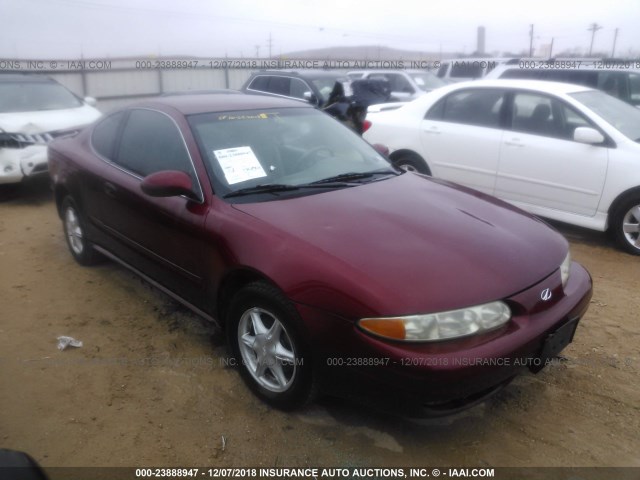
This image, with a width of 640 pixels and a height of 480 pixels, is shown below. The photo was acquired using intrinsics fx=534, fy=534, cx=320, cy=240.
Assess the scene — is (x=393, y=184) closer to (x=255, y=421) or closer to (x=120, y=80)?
(x=255, y=421)

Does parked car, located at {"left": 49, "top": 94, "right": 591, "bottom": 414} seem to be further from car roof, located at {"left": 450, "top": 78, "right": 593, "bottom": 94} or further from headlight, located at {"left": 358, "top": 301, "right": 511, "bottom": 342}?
car roof, located at {"left": 450, "top": 78, "right": 593, "bottom": 94}

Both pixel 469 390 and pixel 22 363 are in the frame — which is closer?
pixel 469 390

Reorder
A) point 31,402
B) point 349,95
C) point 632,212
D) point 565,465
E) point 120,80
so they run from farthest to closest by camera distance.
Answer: point 120,80 < point 349,95 < point 632,212 < point 31,402 < point 565,465

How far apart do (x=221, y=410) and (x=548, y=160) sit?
13.4 ft

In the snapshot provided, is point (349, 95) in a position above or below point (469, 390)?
above

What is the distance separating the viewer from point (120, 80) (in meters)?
17.9

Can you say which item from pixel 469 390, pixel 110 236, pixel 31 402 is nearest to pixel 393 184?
pixel 469 390

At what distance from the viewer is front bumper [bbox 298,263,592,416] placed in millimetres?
2209

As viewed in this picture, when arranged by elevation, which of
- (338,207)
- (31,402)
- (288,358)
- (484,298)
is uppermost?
(338,207)

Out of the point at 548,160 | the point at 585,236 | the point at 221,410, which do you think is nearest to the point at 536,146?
the point at 548,160

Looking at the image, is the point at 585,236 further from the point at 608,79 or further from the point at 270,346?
the point at 608,79

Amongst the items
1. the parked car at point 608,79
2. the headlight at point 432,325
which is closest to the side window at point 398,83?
the parked car at point 608,79

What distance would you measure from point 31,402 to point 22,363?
18.3 inches

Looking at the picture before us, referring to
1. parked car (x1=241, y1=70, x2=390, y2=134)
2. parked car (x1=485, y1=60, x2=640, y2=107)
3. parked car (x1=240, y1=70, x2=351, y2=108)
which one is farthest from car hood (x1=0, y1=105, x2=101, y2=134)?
parked car (x1=485, y1=60, x2=640, y2=107)
